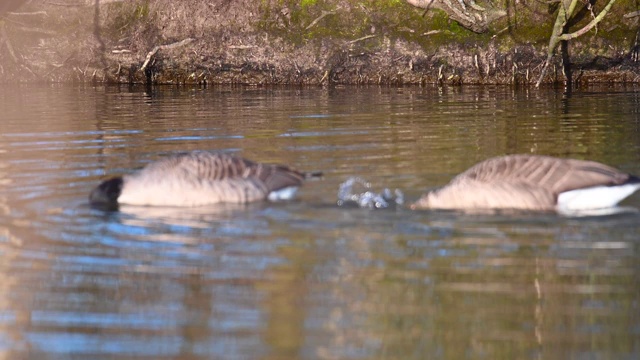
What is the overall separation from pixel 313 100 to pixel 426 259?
531 inches

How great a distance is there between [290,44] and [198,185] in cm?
1400

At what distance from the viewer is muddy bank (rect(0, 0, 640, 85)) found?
2400cm

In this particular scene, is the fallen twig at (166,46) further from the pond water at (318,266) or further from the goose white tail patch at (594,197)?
the goose white tail patch at (594,197)

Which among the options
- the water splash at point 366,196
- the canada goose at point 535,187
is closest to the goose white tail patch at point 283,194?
the water splash at point 366,196

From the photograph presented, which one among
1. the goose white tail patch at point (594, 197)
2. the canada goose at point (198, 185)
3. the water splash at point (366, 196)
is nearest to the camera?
the goose white tail patch at point (594, 197)

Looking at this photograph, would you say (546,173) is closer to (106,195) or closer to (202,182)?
(202,182)

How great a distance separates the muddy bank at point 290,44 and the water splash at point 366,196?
517 inches

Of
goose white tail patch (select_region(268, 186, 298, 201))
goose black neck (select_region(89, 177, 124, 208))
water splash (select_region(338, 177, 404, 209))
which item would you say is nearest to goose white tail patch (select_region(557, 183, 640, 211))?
water splash (select_region(338, 177, 404, 209))

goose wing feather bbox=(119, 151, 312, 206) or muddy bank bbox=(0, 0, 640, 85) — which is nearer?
goose wing feather bbox=(119, 151, 312, 206)

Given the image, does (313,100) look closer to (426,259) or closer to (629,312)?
(426,259)

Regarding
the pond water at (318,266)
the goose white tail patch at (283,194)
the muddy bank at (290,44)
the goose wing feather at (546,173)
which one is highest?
the muddy bank at (290,44)

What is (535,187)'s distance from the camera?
10648 mm

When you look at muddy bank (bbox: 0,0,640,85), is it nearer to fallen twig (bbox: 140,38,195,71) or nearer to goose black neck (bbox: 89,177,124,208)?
fallen twig (bbox: 140,38,195,71)

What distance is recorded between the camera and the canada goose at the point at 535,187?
10477 mm
